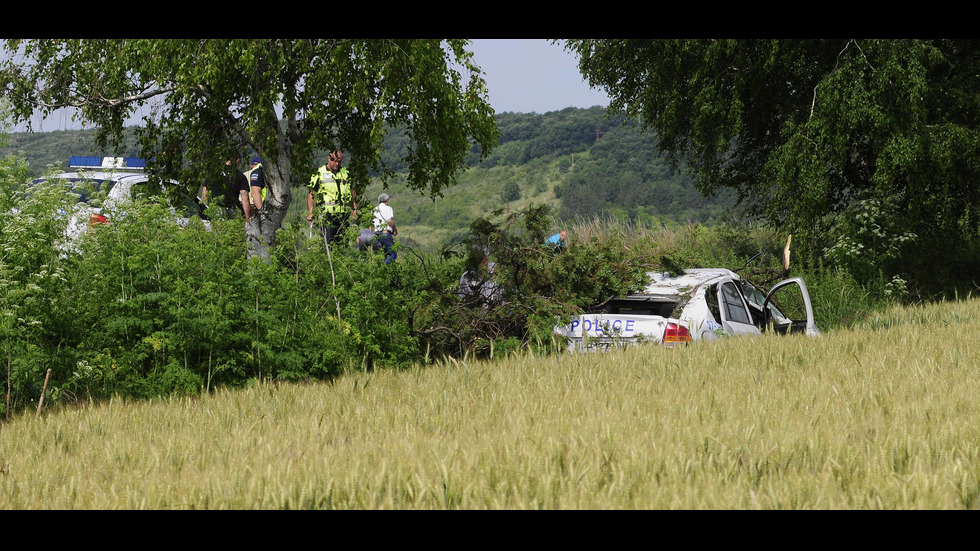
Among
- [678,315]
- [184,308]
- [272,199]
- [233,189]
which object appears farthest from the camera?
[233,189]

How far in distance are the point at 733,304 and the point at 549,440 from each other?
22.6 feet

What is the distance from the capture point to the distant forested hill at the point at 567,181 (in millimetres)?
98750

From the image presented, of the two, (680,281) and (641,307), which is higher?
(680,281)

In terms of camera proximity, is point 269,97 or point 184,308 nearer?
point 184,308

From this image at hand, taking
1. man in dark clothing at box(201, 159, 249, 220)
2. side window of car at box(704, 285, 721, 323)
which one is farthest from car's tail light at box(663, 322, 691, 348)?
man in dark clothing at box(201, 159, 249, 220)

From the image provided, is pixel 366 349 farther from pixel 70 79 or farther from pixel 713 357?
pixel 70 79

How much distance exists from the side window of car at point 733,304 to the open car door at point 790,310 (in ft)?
0.93

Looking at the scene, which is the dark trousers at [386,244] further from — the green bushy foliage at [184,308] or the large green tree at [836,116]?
the large green tree at [836,116]

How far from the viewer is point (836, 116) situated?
18891 mm

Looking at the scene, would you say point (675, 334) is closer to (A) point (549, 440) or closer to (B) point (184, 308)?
(B) point (184, 308)

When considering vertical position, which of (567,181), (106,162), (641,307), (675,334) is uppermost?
(567,181)

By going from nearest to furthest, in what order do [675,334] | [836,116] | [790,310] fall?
[675,334] → [790,310] → [836,116]

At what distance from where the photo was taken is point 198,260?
852cm

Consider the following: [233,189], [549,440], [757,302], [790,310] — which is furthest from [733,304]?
[233,189]
